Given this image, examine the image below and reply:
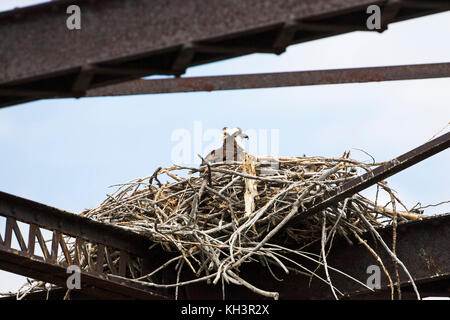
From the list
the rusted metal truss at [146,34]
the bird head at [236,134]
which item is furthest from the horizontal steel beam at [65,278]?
the rusted metal truss at [146,34]

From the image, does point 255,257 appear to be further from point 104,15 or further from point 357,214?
point 104,15

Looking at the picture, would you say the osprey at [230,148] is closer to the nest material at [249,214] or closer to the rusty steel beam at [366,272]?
the nest material at [249,214]

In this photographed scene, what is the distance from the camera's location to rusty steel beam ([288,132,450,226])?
5.84 meters

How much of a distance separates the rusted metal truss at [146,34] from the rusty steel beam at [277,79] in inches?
59.2

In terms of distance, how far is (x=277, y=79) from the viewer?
5.58 m

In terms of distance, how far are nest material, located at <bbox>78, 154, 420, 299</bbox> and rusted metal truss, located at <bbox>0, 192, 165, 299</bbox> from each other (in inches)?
6.9

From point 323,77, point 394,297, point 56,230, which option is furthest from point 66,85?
point 394,297

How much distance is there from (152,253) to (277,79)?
2.44m

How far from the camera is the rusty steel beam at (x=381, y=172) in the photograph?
5.84 metres

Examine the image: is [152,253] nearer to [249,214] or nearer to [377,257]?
[249,214]

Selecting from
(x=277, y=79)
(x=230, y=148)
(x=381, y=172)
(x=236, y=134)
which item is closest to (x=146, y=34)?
(x=277, y=79)

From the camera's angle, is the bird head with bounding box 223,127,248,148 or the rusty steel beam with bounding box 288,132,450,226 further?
the bird head with bounding box 223,127,248,148

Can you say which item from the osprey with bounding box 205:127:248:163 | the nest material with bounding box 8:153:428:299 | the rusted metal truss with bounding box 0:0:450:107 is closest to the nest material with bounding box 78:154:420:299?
the nest material with bounding box 8:153:428:299

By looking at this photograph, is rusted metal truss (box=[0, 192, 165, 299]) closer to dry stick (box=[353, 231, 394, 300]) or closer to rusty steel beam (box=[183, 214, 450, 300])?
rusty steel beam (box=[183, 214, 450, 300])
